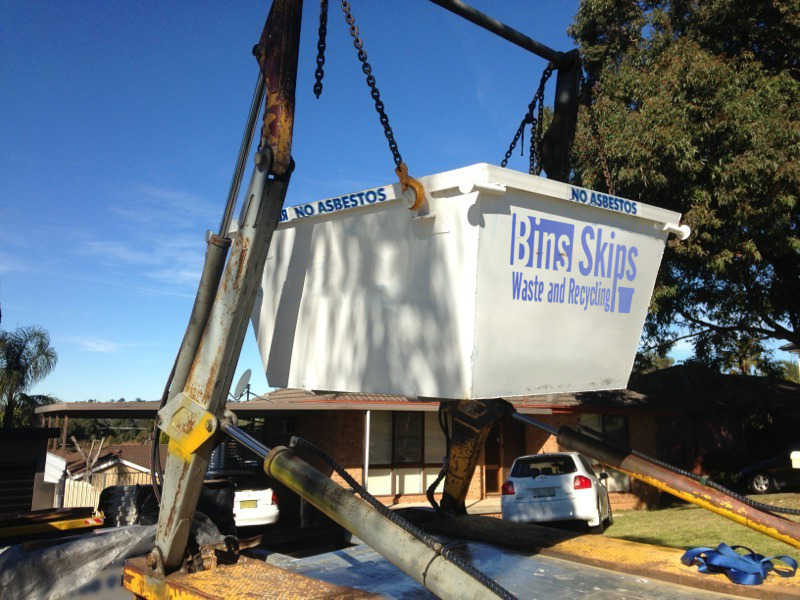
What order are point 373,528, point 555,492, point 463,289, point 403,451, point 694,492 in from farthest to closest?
point 403,451
point 555,492
point 694,492
point 463,289
point 373,528

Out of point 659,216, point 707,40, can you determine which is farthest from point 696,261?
point 659,216

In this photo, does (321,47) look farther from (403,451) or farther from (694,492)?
(403,451)

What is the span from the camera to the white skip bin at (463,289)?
288 cm

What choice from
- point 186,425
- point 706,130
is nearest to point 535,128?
point 186,425

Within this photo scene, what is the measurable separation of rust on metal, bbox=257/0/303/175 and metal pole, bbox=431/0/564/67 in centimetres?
102

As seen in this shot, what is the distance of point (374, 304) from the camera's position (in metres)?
3.29

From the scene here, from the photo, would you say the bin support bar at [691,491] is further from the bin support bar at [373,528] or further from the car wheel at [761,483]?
the car wheel at [761,483]

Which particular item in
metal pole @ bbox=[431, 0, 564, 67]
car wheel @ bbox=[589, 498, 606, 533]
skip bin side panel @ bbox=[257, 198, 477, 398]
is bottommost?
car wheel @ bbox=[589, 498, 606, 533]

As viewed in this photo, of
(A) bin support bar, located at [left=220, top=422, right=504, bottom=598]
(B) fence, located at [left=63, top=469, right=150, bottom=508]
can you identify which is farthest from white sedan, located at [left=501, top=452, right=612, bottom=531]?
(B) fence, located at [left=63, top=469, right=150, bottom=508]

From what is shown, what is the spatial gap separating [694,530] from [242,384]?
35.0 ft

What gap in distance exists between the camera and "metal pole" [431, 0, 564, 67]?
377 cm

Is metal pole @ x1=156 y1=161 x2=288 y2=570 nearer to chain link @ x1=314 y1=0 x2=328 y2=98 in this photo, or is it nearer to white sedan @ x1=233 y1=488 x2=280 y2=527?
chain link @ x1=314 y1=0 x2=328 y2=98

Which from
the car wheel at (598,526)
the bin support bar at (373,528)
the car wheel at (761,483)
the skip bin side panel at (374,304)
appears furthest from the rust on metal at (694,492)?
the car wheel at (761,483)

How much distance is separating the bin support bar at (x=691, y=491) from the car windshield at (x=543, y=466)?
348 inches
